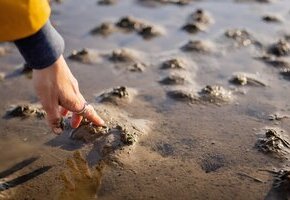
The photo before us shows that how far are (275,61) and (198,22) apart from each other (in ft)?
3.61

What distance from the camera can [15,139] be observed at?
304cm

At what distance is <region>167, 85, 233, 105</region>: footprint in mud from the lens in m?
3.50

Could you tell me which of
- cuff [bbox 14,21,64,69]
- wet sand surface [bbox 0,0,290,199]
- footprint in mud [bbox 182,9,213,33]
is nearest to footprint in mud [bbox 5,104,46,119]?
wet sand surface [bbox 0,0,290,199]

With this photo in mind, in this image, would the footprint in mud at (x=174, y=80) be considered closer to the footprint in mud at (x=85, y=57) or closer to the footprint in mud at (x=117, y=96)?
the footprint in mud at (x=117, y=96)

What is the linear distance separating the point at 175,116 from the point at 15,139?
1.13 metres

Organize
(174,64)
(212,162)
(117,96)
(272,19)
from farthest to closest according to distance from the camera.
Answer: (272,19) → (174,64) → (117,96) → (212,162)

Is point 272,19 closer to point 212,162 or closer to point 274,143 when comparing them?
point 274,143

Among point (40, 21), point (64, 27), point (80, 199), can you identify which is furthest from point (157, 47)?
point (40, 21)

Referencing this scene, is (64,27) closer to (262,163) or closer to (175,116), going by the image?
(175,116)

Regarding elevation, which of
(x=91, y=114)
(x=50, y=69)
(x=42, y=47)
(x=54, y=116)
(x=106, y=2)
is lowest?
(x=106, y=2)

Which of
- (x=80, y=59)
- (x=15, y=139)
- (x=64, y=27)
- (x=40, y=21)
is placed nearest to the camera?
(x=40, y=21)

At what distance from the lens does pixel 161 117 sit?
3297 millimetres

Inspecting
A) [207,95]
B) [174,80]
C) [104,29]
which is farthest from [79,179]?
[104,29]

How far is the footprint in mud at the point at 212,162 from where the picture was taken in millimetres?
2764
